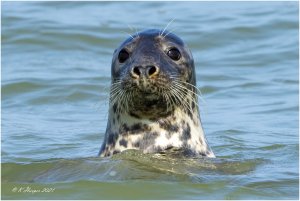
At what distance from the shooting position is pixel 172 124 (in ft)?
25.3

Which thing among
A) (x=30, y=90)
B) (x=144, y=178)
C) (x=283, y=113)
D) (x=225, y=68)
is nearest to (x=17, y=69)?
(x=30, y=90)

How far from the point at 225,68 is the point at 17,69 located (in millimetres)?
2789

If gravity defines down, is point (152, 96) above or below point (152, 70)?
below

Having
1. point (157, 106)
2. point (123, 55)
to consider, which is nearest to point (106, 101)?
point (123, 55)

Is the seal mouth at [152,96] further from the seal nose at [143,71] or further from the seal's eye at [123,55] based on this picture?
the seal's eye at [123,55]

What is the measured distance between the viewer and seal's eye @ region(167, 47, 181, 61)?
7.75 metres

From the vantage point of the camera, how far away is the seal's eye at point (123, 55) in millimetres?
7715

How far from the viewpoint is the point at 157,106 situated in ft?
24.9

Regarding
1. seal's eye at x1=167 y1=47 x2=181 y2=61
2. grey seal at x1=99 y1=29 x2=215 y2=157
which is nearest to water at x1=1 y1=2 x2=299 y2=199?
grey seal at x1=99 y1=29 x2=215 y2=157

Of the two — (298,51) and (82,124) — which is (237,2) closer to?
(298,51)

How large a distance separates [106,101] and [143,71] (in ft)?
12.0

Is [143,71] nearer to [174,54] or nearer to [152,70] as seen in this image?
[152,70]

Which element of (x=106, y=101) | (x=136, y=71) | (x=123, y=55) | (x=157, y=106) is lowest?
(x=157, y=106)

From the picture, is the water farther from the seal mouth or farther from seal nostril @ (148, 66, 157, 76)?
seal nostril @ (148, 66, 157, 76)
